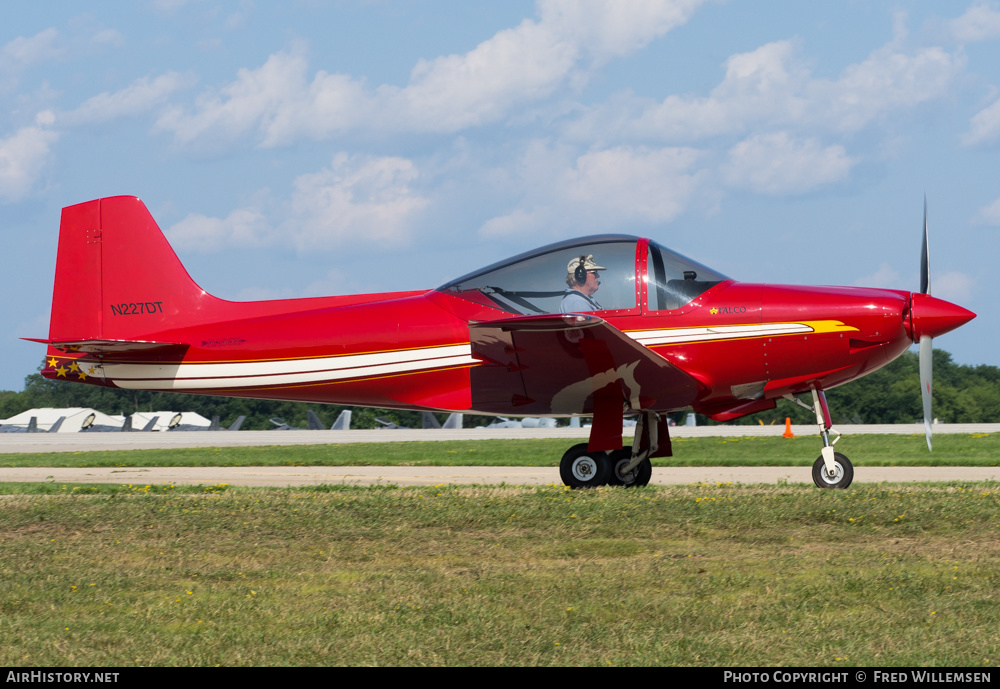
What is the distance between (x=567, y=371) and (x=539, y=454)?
34.0 ft

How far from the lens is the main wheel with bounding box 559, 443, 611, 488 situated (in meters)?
10.8

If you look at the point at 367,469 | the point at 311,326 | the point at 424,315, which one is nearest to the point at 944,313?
the point at 424,315

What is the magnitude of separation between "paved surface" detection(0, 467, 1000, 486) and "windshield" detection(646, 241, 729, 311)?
11.4 feet

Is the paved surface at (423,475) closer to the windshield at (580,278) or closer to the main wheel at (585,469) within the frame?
the main wheel at (585,469)

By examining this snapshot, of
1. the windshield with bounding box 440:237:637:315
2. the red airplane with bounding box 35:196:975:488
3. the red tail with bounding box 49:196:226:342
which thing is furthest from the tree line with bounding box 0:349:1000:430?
the windshield with bounding box 440:237:637:315

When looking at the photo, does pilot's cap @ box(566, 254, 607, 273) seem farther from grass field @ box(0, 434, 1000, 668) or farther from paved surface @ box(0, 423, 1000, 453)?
paved surface @ box(0, 423, 1000, 453)

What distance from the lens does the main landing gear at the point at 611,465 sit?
10844 mm

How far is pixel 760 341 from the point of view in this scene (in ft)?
33.4

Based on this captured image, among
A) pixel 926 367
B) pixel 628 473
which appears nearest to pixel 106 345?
pixel 628 473

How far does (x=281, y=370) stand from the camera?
1138cm

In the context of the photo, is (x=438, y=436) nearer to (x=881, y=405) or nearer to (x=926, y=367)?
(x=926, y=367)

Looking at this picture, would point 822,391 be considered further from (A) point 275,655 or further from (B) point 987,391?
(B) point 987,391

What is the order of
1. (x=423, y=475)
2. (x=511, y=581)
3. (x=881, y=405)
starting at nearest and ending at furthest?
(x=511, y=581) < (x=423, y=475) < (x=881, y=405)

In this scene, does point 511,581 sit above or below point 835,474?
below
